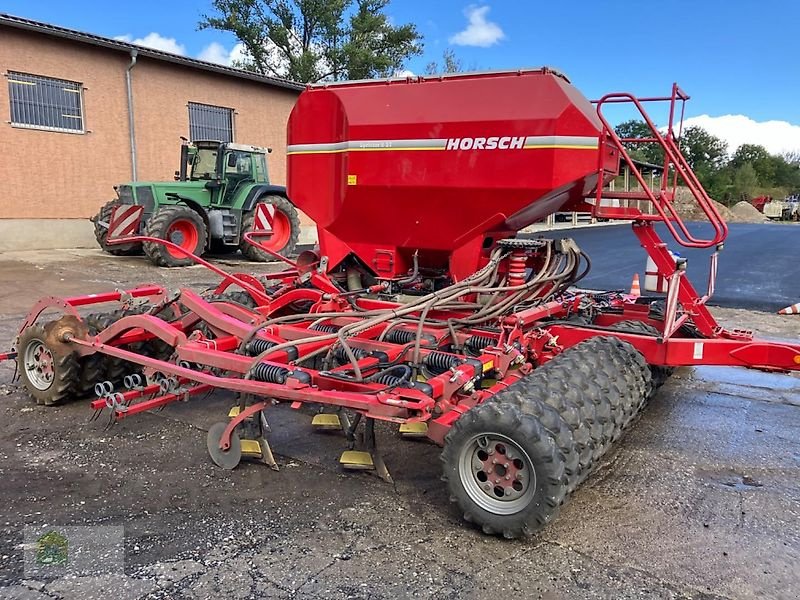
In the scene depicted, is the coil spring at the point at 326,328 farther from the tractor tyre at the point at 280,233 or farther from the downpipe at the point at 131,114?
the downpipe at the point at 131,114

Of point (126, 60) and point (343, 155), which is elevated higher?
point (126, 60)

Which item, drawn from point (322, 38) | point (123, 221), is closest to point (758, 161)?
point (322, 38)

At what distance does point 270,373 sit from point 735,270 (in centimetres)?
1271

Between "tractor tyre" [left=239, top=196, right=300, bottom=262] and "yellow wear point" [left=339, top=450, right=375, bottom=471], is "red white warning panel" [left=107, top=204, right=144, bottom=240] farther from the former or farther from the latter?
"tractor tyre" [left=239, top=196, right=300, bottom=262]

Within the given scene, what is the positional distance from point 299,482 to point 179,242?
10.1 metres

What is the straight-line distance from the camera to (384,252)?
5168mm

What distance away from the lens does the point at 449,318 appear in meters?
4.57

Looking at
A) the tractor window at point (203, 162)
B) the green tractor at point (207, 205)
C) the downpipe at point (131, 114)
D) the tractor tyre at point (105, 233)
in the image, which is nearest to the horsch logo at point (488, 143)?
the green tractor at point (207, 205)

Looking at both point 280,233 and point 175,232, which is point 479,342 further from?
point 280,233

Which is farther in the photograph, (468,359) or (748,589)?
(468,359)

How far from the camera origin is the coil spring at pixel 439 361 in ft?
12.9

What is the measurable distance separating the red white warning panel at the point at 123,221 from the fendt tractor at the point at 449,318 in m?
0.77

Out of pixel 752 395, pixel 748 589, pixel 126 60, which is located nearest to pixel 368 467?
pixel 748 589

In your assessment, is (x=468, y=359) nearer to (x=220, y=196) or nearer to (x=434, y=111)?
(x=434, y=111)
